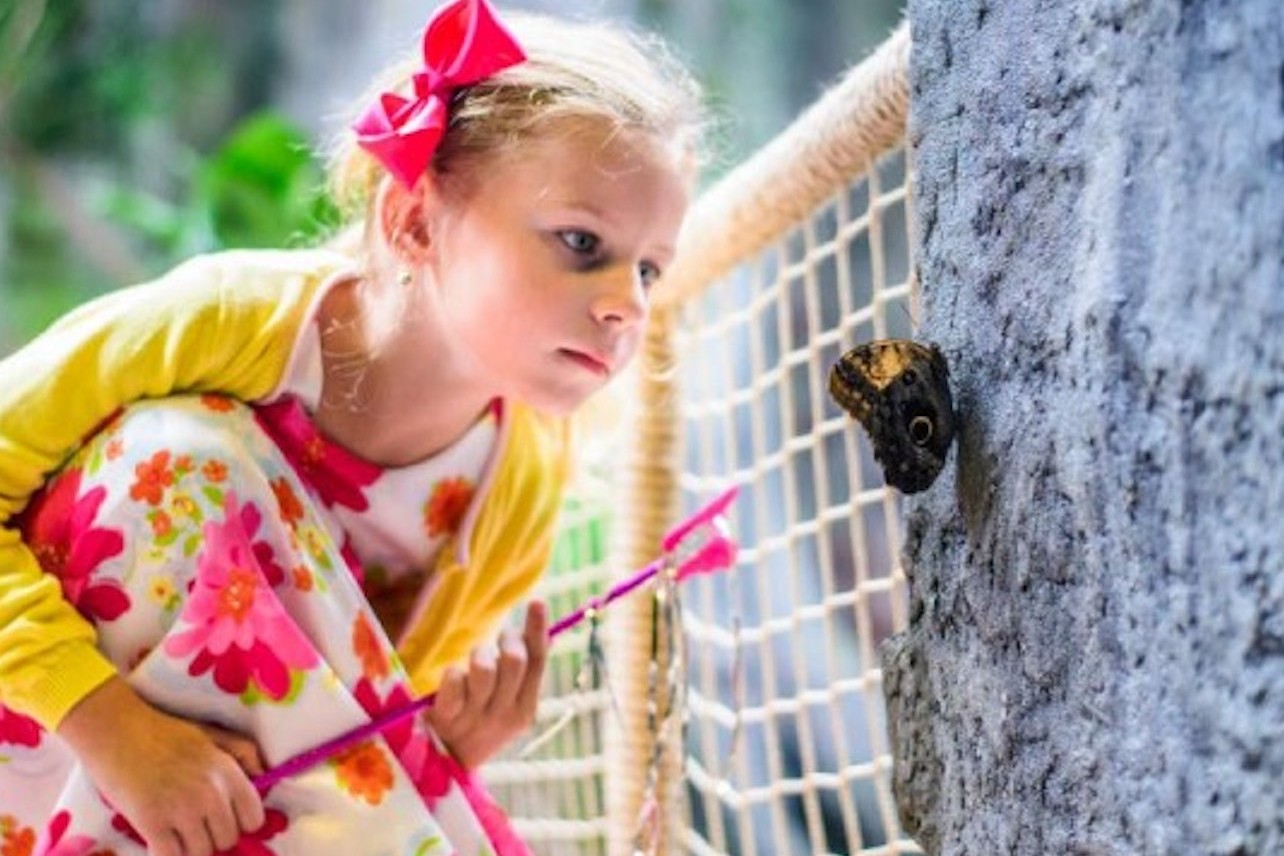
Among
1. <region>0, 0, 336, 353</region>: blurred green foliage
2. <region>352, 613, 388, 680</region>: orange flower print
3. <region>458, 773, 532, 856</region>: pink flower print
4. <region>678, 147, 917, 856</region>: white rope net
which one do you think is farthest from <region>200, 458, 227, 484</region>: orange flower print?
<region>0, 0, 336, 353</region>: blurred green foliage

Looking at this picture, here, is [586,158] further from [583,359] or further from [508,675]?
[508,675]

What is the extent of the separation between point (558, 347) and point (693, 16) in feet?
8.12

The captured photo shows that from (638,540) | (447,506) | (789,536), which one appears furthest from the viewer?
(638,540)

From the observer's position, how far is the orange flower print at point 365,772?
0.91m

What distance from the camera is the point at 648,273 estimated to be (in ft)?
3.22

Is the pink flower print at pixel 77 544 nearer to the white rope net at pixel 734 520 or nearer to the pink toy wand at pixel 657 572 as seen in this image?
the pink toy wand at pixel 657 572

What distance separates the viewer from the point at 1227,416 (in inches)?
21.9

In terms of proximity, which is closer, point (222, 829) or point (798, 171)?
point (222, 829)

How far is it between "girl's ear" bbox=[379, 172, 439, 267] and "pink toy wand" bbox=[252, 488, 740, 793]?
21 cm

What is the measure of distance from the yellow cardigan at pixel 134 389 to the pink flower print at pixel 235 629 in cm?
5

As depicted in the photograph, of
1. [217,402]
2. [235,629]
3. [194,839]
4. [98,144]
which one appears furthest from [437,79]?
[98,144]

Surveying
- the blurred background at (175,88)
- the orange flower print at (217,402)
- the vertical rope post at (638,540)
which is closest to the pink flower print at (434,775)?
the orange flower print at (217,402)

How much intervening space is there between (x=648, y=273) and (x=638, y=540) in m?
0.42

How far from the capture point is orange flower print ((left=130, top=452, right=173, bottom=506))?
93 cm
